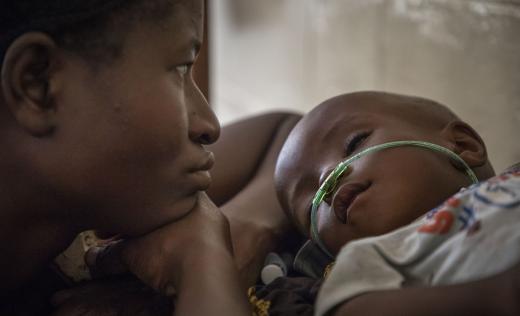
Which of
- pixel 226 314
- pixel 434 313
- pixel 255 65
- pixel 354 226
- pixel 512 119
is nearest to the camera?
pixel 434 313

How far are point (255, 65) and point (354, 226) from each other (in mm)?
A: 2333

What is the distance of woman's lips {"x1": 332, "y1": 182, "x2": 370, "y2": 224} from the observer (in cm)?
103

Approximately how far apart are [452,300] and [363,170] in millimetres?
357

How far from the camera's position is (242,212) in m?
1.37

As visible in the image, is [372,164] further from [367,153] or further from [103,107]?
[103,107]

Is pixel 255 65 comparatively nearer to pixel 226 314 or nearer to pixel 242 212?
pixel 242 212

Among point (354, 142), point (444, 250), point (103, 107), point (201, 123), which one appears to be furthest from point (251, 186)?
point (444, 250)

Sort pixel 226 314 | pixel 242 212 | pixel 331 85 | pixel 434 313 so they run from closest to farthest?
pixel 434 313, pixel 226 314, pixel 242 212, pixel 331 85

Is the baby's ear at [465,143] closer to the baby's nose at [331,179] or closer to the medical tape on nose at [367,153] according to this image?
the medical tape on nose at [367,153]

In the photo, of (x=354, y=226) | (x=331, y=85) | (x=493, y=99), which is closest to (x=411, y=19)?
(x=493, y=99)

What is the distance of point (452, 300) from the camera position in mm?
719

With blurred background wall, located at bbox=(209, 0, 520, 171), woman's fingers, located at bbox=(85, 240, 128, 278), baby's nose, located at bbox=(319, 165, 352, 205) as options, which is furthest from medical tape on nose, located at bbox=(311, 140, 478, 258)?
blurred background wall, located at bbox=(209, 0, 520, 171)

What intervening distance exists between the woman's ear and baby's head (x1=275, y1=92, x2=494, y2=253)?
422 millimetres

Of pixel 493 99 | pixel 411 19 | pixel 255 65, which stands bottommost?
Answer: pixel 255 65
